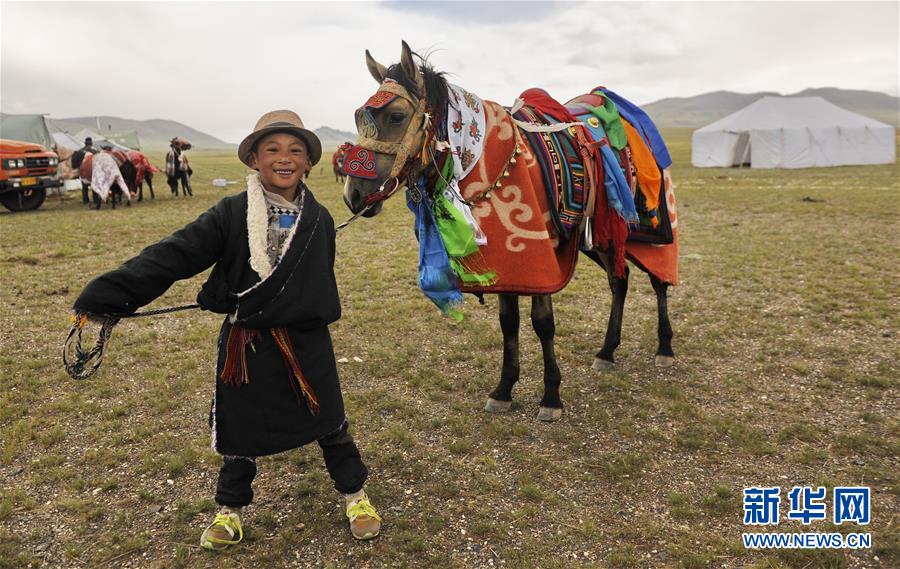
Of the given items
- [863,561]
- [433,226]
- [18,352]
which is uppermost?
[433,226]

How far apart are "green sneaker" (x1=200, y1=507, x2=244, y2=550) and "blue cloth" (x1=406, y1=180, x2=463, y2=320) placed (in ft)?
5.15

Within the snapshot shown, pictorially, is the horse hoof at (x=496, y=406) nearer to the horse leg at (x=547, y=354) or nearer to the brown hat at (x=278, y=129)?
the horse leg at (x=547, y=354)

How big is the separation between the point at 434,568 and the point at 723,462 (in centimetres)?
196

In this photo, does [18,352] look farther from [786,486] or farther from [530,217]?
[786,486]

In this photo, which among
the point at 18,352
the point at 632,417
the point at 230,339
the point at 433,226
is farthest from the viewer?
the point at 18,352

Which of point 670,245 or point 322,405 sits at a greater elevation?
point 670,245

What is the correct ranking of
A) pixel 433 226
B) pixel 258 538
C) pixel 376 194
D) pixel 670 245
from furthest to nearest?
pixel 670 245, pixel 433 226, pixel 376 194, pixel 258 538

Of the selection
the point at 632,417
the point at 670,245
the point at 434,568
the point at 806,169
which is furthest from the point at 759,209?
the point at 806,169

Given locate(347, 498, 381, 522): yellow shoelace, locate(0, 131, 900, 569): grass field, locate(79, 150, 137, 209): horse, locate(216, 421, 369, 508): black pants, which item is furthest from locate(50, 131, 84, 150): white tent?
locate(347, 498, 381, 522): yellow shoelace

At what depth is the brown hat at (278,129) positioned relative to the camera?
256 centimetres

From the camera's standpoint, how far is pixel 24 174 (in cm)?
1475

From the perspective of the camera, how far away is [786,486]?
3287 mm

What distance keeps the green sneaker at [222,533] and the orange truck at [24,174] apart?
51.3 ft

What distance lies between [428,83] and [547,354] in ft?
6.56
